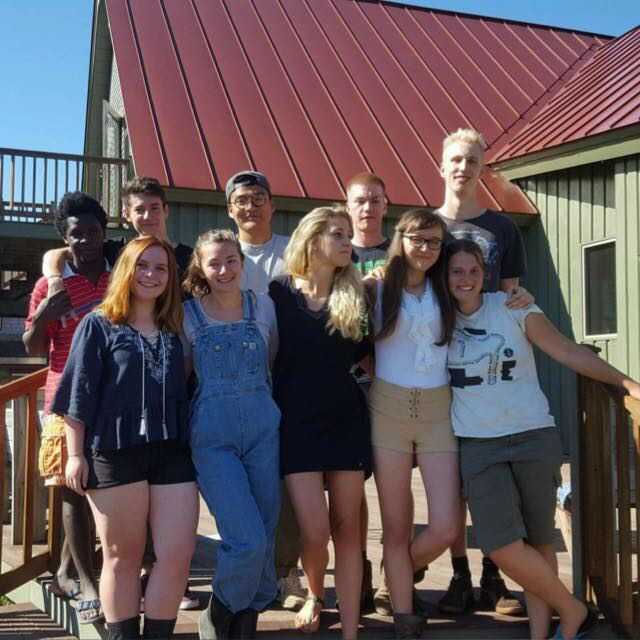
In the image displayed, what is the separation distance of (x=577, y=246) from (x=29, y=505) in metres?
7.21

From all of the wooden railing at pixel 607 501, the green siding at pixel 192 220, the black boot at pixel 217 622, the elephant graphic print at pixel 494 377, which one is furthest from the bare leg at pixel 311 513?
the green siding at pixel 192 220

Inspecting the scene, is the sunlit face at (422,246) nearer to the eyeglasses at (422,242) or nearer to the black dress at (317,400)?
the eyeglasses at (422,242)

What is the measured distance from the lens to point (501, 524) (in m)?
3.53

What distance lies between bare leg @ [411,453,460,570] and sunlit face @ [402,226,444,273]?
784mm

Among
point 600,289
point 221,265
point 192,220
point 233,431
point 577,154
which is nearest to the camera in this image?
point 233,431

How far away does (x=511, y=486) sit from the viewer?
11.8 feet

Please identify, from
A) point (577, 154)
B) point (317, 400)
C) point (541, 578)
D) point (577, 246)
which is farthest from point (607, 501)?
point (577, 246)

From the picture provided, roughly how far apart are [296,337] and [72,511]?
1308mm

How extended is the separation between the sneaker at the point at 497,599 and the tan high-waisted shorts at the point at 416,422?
0.90 m

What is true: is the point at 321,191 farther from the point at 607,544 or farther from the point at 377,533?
the point at 607,544

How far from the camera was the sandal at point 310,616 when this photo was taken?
3709mm

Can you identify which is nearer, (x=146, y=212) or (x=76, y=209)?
(x=76, y=209)

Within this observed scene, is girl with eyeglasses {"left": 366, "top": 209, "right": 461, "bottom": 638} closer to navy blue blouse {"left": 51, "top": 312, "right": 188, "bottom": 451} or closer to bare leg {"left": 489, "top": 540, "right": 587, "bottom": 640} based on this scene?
bare leg {"left": 489, "top": 540, "right": 587, "bottom": 640}

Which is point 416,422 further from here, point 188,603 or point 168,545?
point 188,603
